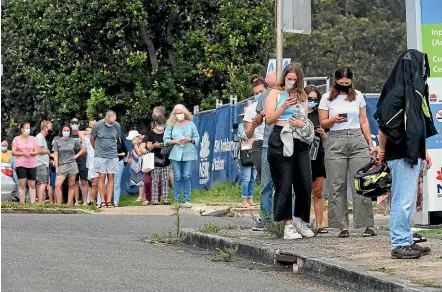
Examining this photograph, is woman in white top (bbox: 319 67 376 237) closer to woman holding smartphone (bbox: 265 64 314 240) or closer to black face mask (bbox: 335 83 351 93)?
black face mask (bbox: 335 83 351 93)

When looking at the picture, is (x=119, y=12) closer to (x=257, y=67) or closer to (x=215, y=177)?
(x=257, y=67)

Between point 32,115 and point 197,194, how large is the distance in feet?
44.3

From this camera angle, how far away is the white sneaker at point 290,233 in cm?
1221

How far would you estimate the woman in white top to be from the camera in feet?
41.3

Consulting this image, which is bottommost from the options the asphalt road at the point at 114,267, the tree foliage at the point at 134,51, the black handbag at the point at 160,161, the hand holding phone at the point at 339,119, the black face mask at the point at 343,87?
the asphalt road at the point at 114,267

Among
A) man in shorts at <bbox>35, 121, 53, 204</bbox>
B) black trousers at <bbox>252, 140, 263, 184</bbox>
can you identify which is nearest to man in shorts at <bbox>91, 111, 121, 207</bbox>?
man in shorts at <bbox>35, 121, 53, 204</bbox>

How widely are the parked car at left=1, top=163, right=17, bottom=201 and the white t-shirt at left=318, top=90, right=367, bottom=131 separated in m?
13.9

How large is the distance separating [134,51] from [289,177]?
22268 mm

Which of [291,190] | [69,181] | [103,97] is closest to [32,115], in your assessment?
[103,97]

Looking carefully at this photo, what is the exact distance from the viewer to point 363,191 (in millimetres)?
10758

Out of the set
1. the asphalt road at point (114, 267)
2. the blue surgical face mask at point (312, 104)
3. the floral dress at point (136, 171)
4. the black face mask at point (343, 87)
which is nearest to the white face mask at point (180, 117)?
the floral dress at point (136, 171)

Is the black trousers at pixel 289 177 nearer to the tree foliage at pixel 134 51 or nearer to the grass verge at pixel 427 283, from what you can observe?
the grass verge at pixel 427 283

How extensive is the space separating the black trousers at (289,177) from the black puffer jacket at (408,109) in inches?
80.8

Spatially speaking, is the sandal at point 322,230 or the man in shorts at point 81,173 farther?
the man in shorts at point 81,173
